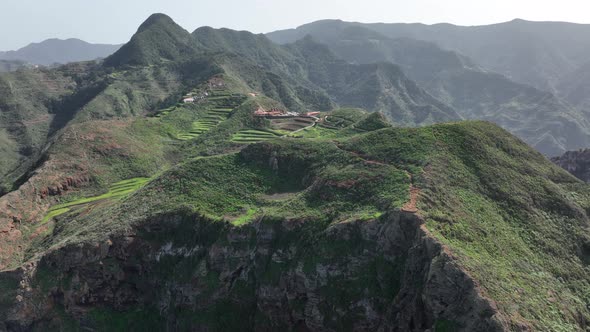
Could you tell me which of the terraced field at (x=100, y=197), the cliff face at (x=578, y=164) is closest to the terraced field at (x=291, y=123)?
the terraced field at (x=100, y=197)

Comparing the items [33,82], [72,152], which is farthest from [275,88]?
[72,152]

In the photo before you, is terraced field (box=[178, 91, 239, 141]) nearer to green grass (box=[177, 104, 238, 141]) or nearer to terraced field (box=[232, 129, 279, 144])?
green grass (box=[177, 104, 238, 141])

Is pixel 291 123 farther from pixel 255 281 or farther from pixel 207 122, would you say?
pixel 255 281

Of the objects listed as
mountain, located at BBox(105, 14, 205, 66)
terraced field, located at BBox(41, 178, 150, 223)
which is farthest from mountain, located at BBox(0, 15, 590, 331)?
mountain, located at BBox(105, 14, 205, 66)

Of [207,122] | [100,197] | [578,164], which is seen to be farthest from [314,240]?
[578,164]

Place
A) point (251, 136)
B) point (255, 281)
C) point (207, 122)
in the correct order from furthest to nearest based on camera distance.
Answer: point (207, 122), point (251, 136), point (255, 281)

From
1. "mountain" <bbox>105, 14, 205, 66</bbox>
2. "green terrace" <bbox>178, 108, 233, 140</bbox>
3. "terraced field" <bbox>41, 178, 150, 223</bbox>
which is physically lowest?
"terraced field" <bbox>41, 178, 150, 223</bbox>
